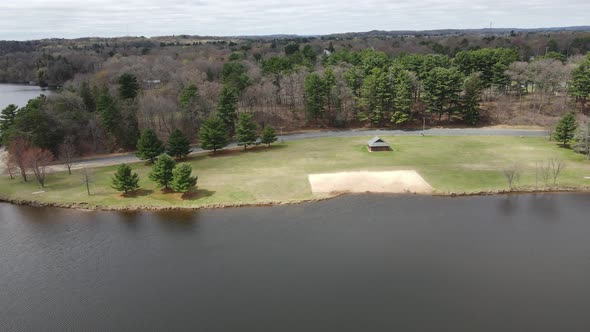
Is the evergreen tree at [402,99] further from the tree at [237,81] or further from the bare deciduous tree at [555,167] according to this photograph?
the tree at [237,81]

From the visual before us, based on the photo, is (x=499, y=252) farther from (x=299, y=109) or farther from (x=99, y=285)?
(x=299, y=109)

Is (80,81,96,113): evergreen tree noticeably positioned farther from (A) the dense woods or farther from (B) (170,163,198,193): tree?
(B) (170,163,198,193): tree

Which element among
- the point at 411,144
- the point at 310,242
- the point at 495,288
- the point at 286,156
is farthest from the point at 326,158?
the point at 495,288

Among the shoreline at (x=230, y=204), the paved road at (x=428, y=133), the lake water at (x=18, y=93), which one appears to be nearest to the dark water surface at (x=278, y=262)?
the shoreline at (x=230, y=204)

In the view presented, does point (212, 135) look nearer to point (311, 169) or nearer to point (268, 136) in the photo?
point (268, 136)

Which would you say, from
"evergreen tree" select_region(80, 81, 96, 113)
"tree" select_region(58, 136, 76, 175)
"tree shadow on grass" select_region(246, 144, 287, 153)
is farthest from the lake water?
"tree shadow on grass" select_region(246, 144, 287, 153)
